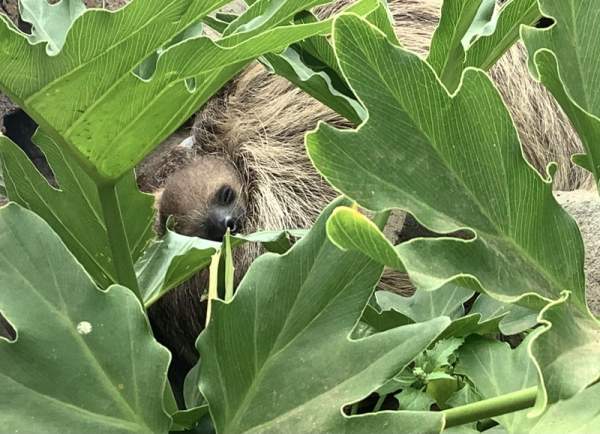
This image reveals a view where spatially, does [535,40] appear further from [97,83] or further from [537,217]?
[97,83]

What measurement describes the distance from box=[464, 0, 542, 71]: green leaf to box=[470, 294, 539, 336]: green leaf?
256 mm

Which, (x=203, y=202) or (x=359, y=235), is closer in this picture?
(x=359, y=235)

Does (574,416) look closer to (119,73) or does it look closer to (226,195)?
(119,73)

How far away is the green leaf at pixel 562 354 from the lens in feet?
1.55

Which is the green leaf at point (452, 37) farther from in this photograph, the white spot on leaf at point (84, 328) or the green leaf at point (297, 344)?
the white spot on leaf at point (84, 328)

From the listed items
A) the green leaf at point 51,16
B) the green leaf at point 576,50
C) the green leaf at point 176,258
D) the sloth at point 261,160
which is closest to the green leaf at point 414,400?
the green leaf at point 176,258

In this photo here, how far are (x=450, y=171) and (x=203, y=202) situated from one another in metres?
0.96

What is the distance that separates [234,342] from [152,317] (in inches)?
42.2

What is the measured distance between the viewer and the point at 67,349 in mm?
593

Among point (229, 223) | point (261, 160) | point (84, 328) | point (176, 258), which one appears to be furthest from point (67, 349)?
point (261, 160)

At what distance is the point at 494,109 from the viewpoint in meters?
0.56

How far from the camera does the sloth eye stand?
5.02 feet

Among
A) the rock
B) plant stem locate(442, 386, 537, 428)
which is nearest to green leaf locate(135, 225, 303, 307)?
plant stem locate(442, 386, 537, 428)

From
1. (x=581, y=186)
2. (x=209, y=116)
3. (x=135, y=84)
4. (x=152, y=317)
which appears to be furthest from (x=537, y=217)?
(x=209, y=116)
